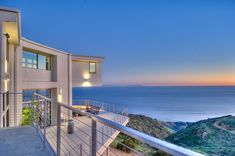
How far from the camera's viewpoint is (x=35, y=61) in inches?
477

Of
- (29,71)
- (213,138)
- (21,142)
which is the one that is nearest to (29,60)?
(29,71)

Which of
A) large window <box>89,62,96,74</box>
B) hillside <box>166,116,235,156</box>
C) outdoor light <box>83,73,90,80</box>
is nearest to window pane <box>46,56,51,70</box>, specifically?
outdoor light <box>83,73,90,80</box>

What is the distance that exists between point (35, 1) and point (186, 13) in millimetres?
18509

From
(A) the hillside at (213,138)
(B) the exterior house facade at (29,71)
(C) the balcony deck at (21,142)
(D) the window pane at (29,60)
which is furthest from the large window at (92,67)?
(C) the balcony deck at (21,142)

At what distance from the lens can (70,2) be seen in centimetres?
2941

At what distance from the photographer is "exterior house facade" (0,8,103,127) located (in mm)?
6589

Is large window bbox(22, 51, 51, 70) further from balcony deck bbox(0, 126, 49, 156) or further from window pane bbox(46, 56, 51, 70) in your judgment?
balcony deck bbox(0, 126, 49, 156)

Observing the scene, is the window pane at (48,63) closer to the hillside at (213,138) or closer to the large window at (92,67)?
the large window at (92,67)

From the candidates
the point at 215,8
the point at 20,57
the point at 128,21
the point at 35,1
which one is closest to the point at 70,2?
the point at 35,1

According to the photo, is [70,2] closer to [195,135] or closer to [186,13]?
[186,13]

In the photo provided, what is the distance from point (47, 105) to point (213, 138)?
1722 centimetres

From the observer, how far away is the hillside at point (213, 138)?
1678cm

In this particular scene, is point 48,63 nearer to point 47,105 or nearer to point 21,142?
point 47,105

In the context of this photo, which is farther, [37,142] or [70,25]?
[70,25]
